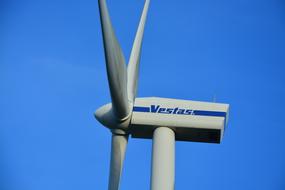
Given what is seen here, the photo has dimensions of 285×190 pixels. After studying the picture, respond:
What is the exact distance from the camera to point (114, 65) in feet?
53.5

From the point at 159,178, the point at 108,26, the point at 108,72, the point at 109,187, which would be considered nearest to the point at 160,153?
the point at 159,178

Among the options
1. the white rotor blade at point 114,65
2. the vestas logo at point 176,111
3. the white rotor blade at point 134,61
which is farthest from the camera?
the white rotor blade at point 134,61

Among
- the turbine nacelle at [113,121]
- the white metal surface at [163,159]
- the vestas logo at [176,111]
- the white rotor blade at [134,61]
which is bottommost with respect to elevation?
the white metal surface at [163,159]

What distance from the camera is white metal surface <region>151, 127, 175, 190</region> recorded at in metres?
18.1

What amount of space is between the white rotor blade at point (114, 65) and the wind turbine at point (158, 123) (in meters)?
0.06

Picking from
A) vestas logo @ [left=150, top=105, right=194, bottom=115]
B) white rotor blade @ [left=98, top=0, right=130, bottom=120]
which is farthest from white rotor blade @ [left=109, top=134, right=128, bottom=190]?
vestas logo @ [left=150, top=105, right=194, bottom=115]

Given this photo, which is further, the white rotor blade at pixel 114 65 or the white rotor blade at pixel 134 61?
the white rotor blade at pixel 134 61

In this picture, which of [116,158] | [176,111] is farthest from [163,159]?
[176,111]

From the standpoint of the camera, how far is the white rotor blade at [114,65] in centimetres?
1560

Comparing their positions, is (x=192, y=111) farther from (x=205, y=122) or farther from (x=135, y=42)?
(x=135, y=42)

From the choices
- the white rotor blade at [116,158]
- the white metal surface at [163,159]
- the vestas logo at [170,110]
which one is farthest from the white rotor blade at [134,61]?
the white metal surface at [163,159]

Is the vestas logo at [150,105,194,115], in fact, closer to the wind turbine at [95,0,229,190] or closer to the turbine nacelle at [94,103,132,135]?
the wind turbine at [95,0,229,190]

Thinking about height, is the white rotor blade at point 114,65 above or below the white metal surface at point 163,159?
above

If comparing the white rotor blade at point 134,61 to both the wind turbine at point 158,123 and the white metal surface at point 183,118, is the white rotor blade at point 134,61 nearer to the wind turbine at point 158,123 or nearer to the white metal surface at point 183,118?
the wind turbine at point 158,123
